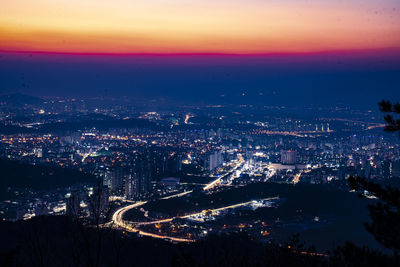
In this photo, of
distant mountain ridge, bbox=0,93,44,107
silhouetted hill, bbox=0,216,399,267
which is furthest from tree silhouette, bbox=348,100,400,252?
distant mountain ridge, bbox=0,93,44,107

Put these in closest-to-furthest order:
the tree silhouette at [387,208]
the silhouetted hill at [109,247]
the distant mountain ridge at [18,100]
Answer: the tree silhouette at [387,208] < the silhouetted hill at [109,247] < the distant mountain ridge at [18,100]

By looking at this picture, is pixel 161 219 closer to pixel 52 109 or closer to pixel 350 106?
pixel 52 109

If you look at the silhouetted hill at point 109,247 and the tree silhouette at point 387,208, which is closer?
the tree silhouette at point 387,208

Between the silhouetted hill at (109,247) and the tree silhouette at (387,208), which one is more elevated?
the tree silhouette at (387,208)

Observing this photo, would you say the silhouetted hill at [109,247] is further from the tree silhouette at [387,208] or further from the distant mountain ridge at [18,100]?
the distant mountain ridge at [18,100]

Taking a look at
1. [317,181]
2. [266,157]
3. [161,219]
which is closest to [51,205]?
[161,219]

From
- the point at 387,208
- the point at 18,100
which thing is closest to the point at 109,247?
the point at 387,208

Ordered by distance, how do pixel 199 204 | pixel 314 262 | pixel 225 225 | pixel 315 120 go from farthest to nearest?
pixel 315 120 → pixel 199 204 → pixel 225 225 → pixel 314 262

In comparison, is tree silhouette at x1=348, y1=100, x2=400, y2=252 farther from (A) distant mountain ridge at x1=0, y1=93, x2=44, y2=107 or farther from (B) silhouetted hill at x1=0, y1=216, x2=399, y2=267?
(A) distant mountain ridge at x1=0, y1=93, x2=44, y2=107

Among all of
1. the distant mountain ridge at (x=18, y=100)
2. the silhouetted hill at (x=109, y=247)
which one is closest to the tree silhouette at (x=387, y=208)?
the silhouetted hill at (x=109, y=247)

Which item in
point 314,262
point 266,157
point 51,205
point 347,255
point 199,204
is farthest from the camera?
point 266,157

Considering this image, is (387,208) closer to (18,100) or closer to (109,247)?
(109,247)
